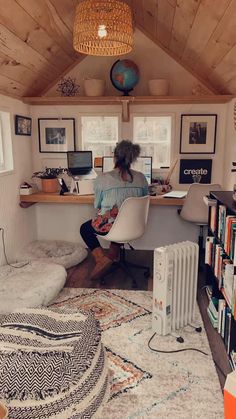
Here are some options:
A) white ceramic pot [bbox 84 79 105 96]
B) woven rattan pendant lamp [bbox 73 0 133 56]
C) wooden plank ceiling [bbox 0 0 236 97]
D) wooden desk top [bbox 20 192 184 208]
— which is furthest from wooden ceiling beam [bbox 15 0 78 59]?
wooden desk top [bbox 20 192 184 208]

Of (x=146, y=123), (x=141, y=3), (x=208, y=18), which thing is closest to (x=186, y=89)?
(x=146, y=123)

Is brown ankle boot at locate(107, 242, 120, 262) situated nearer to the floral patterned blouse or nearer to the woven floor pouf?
the floral patterned blouse

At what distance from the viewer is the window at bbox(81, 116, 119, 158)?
3.99 metres

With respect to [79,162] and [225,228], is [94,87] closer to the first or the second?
[79,162]

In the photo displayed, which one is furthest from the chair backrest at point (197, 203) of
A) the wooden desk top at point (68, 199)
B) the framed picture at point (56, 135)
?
the framed picture at point (56, 135)

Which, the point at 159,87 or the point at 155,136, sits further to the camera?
the point at 155,136

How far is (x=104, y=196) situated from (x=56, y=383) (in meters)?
1.78

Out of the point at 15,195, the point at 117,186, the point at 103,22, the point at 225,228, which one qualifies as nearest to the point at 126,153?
the point at 117,186

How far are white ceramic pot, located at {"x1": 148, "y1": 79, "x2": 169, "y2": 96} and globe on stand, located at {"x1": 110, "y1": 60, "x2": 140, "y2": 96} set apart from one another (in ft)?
0.56

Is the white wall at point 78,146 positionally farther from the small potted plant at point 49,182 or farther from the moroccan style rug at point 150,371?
the moroccan style rug at point 150,371

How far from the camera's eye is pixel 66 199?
3.64m

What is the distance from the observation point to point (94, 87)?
11.9 feet

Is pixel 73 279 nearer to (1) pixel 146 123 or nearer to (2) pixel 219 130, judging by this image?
(1) pixel 146 123

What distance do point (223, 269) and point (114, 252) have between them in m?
1.37
